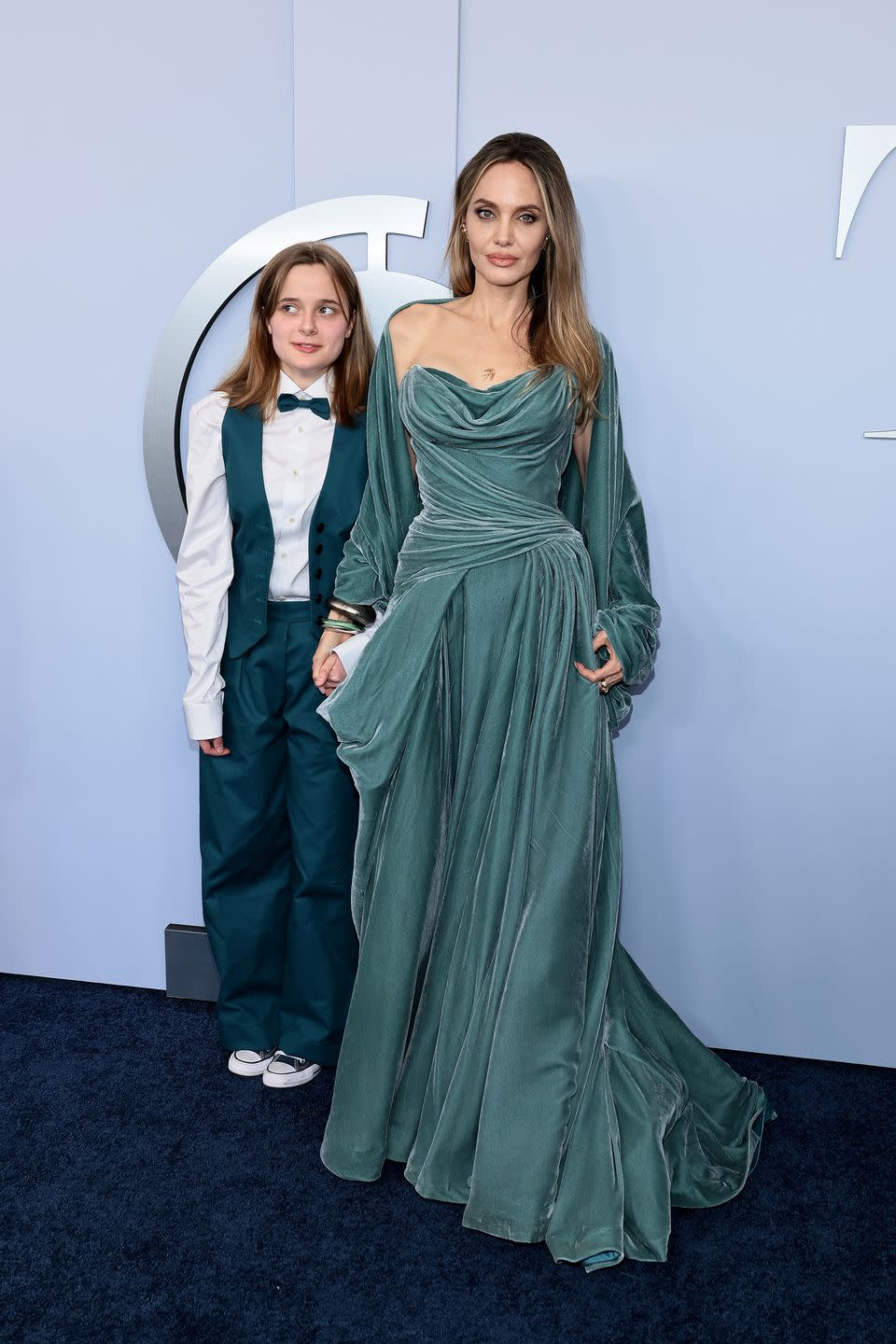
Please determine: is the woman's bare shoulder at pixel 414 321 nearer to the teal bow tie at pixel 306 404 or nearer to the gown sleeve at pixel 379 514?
the gown sleeve at pixel 379 514

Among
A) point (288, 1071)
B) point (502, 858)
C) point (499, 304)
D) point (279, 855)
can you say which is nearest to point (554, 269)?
point (499, 304)

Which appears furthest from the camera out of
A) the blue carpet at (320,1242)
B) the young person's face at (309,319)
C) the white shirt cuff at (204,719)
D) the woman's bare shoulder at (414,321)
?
the white shirt cuff at (204,719)

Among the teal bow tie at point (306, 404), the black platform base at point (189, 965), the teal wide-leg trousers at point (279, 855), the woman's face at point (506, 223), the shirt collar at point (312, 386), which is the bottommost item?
the black platform base at point (189, 965)

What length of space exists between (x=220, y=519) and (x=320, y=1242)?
1.29m

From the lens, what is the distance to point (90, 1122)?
222 centimetres

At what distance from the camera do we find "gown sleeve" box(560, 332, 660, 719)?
2031mm

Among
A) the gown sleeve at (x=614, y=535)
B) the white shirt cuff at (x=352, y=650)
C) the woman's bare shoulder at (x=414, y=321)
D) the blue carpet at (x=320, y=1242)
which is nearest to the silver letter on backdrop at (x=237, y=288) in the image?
the woman's bare shoulder at (x=414, y=321)

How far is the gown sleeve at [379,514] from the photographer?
6.93 ft

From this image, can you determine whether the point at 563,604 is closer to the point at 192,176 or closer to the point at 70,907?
the point at 192,176

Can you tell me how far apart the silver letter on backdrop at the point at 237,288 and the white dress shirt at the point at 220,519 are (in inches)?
9.1

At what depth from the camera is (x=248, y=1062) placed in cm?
244

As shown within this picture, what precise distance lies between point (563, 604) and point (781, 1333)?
3.75ft

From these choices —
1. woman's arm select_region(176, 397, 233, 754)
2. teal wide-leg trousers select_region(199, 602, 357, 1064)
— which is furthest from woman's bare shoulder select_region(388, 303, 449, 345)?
teal wide-leg trousers select_region(199, 602, 357, 1064)

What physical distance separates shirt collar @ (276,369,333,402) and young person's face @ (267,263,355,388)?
42 millimetres
